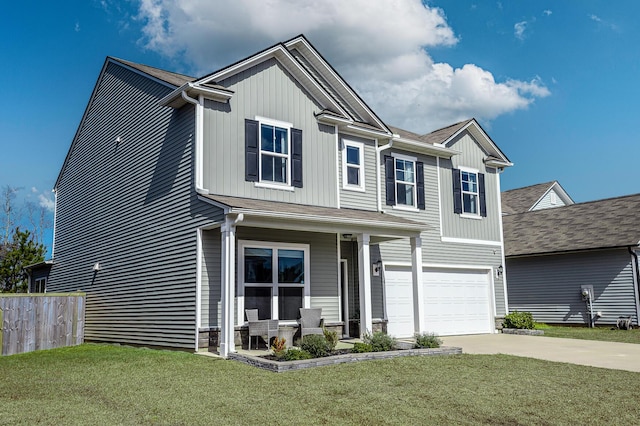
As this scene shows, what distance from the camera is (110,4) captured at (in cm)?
1844

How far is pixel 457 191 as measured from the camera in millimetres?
19125

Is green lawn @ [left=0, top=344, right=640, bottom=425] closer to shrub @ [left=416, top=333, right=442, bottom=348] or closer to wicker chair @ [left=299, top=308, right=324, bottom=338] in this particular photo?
shrub @ [left=416, top=333, right=442, bottom=348]

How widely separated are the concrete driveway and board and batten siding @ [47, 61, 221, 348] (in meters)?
6.84

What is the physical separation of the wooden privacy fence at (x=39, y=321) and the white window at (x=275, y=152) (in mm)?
6791

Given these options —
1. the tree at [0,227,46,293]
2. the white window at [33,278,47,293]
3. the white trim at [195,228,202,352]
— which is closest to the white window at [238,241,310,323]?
the white trim at [195,228,202,352]

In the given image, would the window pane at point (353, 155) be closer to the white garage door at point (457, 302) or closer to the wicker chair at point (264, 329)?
the white garage door at point (457, 302)

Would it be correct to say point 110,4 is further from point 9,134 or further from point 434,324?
point 9,134

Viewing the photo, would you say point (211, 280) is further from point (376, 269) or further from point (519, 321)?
point (519, 321)

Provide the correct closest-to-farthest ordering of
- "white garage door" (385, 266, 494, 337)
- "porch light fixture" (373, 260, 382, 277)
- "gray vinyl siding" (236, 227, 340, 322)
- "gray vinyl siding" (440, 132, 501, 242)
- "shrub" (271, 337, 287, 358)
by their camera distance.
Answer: "shrub" (271, 337, 287, 358), "gray vinyl siding" (236, 227, 340, 322), "porch light fixture" (373, 260, 382, 277), "white garage door" (385, 266, 494, 337), "gray vinyl siding" (440, 132, 501, 242)

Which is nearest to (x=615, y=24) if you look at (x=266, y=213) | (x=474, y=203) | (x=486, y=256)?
(x=474, y=203)

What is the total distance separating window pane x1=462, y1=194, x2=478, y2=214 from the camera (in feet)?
63.7

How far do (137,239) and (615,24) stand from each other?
15.3 m

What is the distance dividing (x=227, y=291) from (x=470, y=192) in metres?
11.1

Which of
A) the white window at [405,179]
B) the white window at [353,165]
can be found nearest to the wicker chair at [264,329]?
the white window at [353,165]
